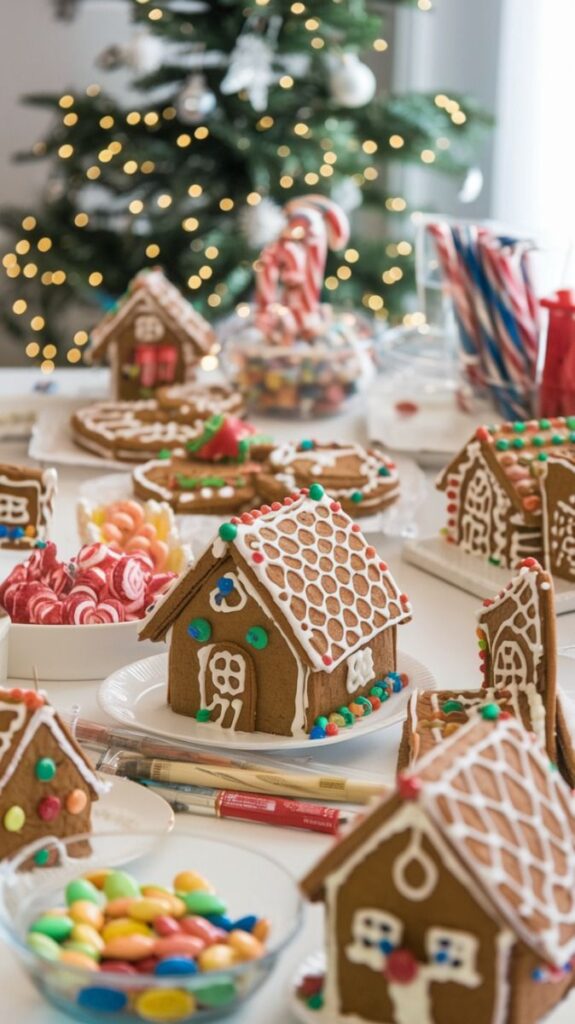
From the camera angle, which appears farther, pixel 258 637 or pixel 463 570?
pixel 463 570

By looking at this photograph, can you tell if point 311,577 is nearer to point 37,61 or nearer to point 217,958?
point 217,958

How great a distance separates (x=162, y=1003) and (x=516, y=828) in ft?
0.80

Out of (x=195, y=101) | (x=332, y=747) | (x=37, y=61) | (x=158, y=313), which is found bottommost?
(x=332, y=747)

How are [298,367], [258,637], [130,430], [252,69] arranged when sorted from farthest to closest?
1. [252,69]
2. [298,367]
3. [130,430]
4. [258,637]

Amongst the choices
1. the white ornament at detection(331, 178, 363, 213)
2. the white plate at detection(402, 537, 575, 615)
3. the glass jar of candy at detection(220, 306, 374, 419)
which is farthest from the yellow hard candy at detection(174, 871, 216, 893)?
the white ornament at detection(331, 178, 363, 213)

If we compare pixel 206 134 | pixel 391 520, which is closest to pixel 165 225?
pixel 206 134

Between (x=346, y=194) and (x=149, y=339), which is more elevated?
(x=346, y=194)

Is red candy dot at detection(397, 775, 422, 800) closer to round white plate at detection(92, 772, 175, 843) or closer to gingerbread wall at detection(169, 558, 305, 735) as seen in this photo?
round white plate at detection(92, 772, 175, 843)

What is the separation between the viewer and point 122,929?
3.19 feet

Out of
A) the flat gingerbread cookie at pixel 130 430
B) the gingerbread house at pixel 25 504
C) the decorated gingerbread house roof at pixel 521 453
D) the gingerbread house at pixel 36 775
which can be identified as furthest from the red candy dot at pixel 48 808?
the flat gingerbread cookie at pixel 130 430

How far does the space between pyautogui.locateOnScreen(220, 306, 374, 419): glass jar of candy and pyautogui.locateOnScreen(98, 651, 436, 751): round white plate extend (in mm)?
1192

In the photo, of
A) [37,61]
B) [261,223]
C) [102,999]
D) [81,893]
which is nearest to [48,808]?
[81,893]

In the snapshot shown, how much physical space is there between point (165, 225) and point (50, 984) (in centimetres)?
315

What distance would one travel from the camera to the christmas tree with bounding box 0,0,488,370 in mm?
3699
